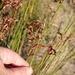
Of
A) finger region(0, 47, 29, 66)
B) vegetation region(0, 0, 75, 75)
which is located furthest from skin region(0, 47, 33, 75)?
vegetation region(0, 0, 75, 75)

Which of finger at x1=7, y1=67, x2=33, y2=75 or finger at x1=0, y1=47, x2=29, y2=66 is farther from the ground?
finger at x1=0, y1=47, x2=29, y2=66

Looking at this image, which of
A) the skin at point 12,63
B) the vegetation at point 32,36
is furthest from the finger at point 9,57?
the vegetation at point 32,36

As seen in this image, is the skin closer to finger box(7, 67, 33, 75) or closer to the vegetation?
finger box(7, 67, 33, 75)

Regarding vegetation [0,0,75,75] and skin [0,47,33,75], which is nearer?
skin [0,47,33,75]

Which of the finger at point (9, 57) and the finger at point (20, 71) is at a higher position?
the finger at point (9, 57)

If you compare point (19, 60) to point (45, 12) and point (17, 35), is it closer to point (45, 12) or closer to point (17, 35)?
point (17, 35)

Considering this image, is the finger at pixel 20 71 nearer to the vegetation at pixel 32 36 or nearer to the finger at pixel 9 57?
the finger at pixel 9 57
